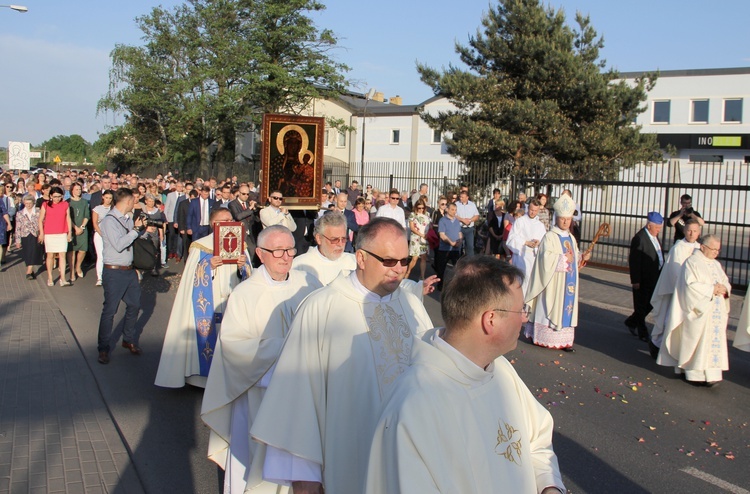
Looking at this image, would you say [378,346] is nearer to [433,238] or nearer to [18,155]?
[433,238]

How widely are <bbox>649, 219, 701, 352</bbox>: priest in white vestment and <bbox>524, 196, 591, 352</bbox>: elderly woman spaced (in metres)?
1.00

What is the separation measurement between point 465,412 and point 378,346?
1.07 metres

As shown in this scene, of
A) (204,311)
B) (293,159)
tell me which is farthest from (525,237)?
(204,311)

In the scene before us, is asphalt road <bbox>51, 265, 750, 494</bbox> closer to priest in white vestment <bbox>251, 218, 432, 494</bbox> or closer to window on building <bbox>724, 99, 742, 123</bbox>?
priest in white vestment <bbox>251, 218, 432, 494</bbox>

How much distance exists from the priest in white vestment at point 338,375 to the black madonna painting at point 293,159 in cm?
863

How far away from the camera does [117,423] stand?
243 inches

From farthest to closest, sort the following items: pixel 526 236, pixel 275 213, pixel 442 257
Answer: pixel 442 257
pixel 526 236
pixel 275 213

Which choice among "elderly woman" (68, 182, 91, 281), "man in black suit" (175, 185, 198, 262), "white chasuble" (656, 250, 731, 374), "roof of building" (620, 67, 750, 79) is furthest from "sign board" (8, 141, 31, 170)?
"roof of building" (620, 67, 750, 79)

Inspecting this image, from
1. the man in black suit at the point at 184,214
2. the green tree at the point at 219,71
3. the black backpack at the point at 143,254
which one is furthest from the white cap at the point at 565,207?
the green tree at the point at 219,71

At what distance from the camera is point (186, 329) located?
6.89 metres

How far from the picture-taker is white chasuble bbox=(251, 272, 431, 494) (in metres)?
3.02

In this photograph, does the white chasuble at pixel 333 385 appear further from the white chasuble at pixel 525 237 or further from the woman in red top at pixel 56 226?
the woman in red top at pixel 56 226

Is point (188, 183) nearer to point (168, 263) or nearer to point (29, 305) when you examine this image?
point (168, 263)

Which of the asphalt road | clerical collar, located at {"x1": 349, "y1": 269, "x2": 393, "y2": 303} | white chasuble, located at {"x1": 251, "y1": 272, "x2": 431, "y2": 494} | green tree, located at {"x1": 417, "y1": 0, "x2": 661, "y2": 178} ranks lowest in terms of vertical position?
the asphalt road
